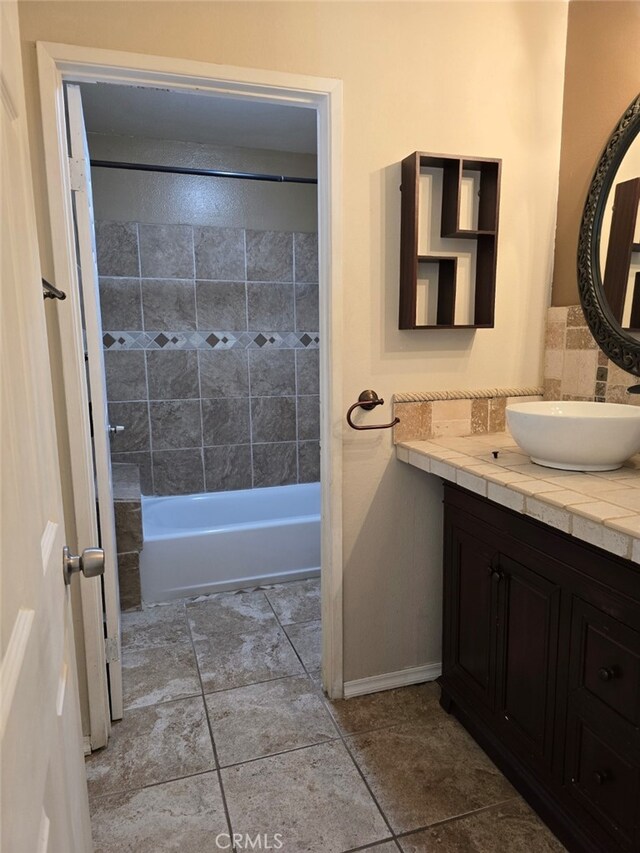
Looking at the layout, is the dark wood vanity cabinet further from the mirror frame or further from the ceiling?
the ceiling

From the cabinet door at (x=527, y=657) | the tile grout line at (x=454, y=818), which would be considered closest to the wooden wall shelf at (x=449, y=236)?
the cabinet door at (x=527, y=657)

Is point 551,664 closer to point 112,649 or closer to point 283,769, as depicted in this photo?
point 283,769

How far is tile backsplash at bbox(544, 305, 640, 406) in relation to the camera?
1.74 meters

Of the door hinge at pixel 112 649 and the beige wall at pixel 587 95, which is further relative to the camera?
the door hinge at pixel 112 649

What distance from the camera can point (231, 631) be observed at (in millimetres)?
2500

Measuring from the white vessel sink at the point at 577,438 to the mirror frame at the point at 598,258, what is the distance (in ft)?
0.84

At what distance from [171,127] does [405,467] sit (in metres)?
2.36

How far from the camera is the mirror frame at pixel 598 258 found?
64.4 inches

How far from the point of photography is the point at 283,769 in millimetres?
1657

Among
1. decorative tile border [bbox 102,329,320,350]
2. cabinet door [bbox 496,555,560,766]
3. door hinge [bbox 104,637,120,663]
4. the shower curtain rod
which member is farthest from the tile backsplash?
the shower curtain rod

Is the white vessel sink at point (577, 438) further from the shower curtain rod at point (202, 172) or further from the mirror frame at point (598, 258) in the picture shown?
the shower curtain rod at point (202, 172)

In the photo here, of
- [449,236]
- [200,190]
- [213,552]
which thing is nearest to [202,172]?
[200,190]

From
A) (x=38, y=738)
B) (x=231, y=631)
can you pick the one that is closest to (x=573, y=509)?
(x=38, y=738)

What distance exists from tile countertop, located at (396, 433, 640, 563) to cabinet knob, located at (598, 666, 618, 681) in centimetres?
30
